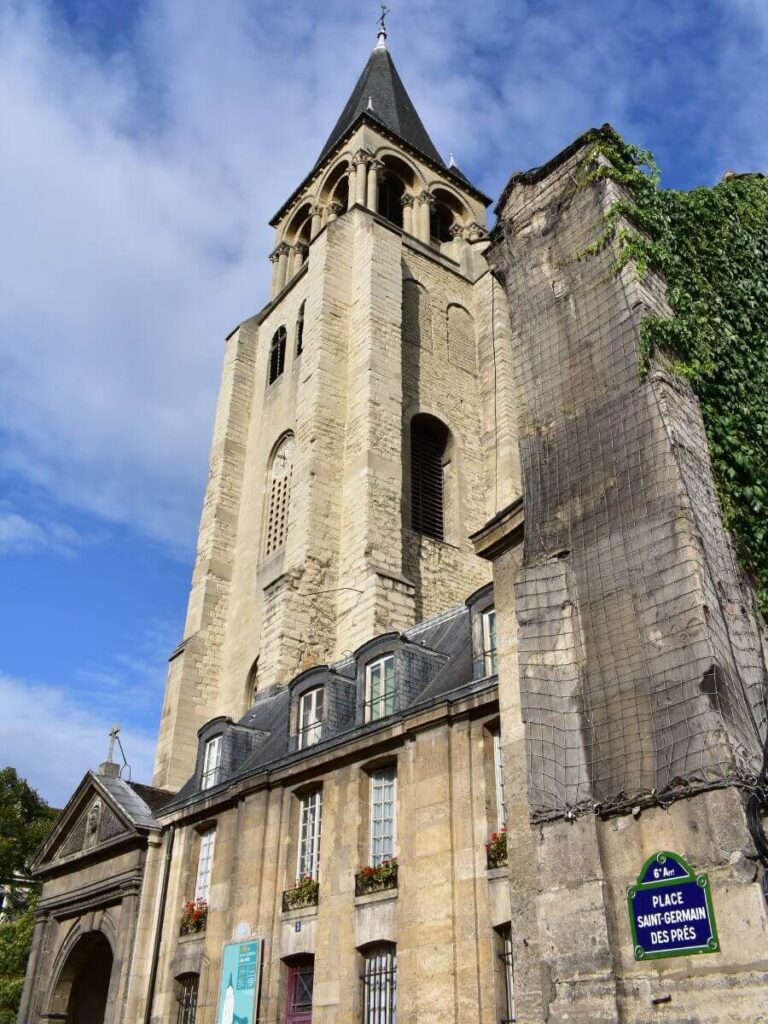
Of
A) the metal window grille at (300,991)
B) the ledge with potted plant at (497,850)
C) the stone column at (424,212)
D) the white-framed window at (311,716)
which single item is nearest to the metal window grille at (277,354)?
the stone column at (424,212)

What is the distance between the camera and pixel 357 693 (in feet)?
42.2

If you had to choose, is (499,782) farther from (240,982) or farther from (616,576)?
(240,982)

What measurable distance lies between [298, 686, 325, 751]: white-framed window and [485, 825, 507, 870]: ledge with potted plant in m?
4.03

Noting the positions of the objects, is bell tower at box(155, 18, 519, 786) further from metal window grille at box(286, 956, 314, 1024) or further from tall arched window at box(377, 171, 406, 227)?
metal window grille at box(286, 956, 314, 1024)

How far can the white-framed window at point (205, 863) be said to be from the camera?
13359mm

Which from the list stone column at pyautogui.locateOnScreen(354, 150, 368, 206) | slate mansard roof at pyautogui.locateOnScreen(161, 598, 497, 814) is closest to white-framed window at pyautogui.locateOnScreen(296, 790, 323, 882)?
slate mansard roof at pyautogui.locateOnScreen(161, 598, 497, 814)


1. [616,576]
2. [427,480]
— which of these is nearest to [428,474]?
[427,480]

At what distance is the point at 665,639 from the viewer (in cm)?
689

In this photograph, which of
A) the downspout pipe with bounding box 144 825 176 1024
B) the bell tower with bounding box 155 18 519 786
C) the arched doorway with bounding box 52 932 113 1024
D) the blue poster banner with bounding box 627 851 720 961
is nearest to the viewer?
the blue poster banner with bounding box 627 851 720 961

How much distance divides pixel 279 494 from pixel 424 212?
1155cm

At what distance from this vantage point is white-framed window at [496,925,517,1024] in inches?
337

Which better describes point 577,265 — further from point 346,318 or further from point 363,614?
point 346,318

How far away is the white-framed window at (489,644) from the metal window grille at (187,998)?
245 inches

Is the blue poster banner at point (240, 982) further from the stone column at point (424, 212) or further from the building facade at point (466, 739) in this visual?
the stone column at point (424, 212)
